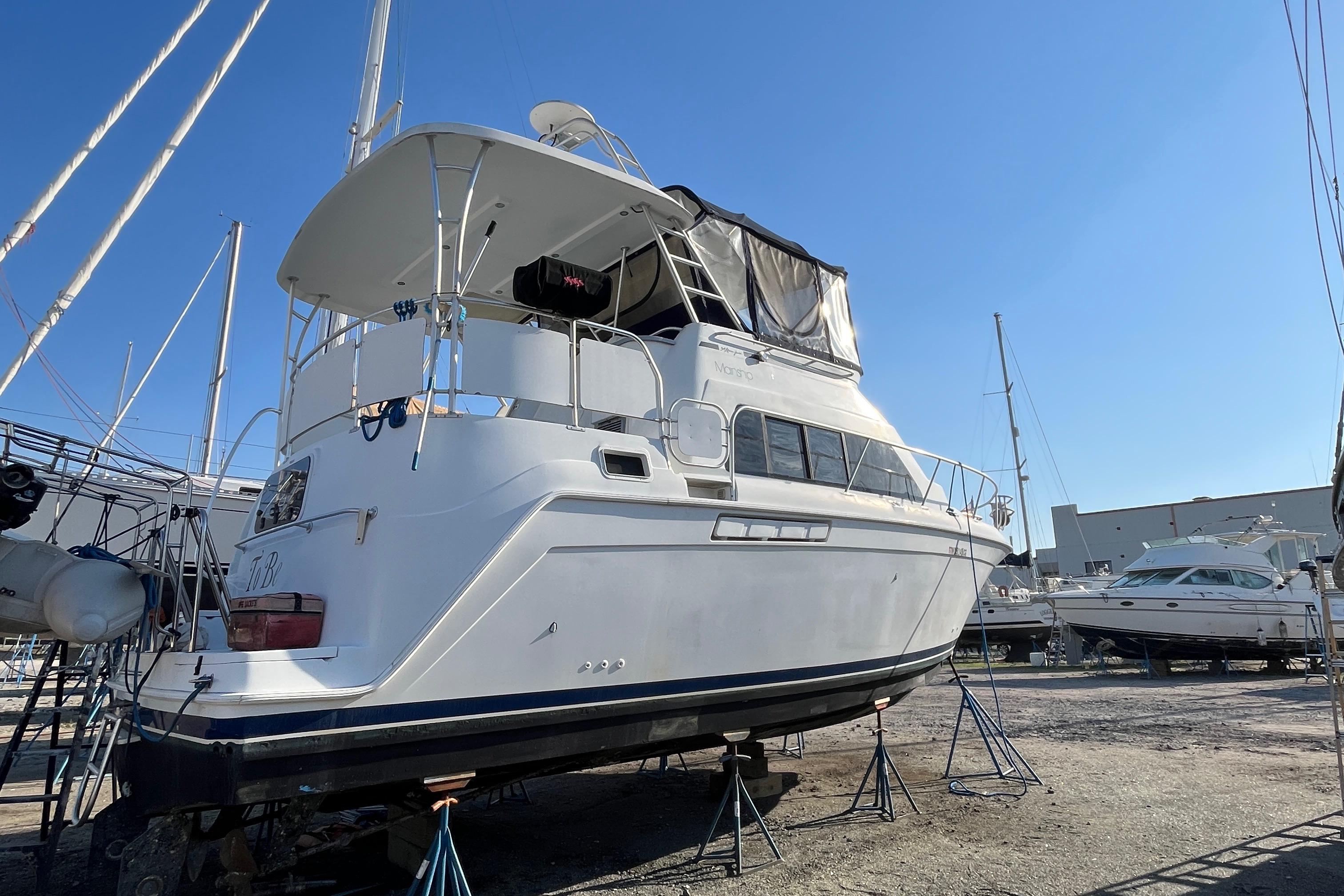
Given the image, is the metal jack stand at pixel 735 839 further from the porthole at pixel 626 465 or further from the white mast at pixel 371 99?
the white mast at pixel 371 99

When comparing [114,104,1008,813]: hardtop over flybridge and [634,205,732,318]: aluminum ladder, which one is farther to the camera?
[634,205,732,318]: aluminum ladder

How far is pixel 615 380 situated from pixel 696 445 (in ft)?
2.09

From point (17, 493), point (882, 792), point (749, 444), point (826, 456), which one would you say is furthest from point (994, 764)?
point (17, 493)

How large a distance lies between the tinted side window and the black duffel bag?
1183 mm

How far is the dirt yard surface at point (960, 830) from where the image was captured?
443 cm

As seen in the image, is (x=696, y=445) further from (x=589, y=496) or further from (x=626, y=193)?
(x=626, y=193)

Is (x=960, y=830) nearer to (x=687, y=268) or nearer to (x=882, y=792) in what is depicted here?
(x=882, y=792)

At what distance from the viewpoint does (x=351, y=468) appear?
4109 mm

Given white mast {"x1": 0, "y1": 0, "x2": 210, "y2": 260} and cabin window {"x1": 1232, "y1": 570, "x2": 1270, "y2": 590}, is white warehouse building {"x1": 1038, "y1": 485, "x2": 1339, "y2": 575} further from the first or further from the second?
white mast {"x1": 0, "y1": 0, "x2": 210, "y2": 260}

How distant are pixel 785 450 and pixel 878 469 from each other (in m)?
1.16

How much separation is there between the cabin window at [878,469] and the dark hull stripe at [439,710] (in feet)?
5.35

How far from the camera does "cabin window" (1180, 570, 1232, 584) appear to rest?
53.0 feet

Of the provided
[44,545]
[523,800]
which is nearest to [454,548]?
[44,545]

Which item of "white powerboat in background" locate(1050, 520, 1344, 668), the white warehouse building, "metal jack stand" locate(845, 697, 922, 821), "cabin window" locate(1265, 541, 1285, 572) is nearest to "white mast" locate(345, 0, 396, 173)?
"metal jack stand" locate(845, 697, 922, 821)
